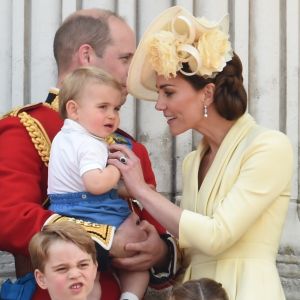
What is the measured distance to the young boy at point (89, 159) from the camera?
4.23 metres

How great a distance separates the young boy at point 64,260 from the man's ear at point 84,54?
0.84 metres

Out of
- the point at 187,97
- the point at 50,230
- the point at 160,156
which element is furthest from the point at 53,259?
the point at 160,156

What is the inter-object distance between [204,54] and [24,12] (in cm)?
130

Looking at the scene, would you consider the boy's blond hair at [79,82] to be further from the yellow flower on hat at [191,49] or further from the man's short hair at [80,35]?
the man's short hair at [80,35]

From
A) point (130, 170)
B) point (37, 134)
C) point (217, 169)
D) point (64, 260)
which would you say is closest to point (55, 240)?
point (64, 260)

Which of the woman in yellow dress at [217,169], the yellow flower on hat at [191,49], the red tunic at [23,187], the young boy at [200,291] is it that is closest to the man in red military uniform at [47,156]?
the red tunic at [23,187]

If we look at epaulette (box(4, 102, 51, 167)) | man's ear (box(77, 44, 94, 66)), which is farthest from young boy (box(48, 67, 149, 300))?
man's ear (box(77, 44, 94, 66))

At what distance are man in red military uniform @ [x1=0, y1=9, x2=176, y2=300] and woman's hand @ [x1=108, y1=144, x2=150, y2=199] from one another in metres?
0.13

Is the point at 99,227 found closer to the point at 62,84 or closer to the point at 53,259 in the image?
the point at 53,259

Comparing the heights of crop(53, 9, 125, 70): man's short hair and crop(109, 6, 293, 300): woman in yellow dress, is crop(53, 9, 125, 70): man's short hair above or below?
above

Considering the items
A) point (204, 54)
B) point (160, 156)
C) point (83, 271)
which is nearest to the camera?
point (83, 271)

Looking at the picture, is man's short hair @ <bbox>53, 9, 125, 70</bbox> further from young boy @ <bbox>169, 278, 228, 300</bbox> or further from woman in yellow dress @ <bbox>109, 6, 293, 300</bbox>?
young boy @ <bbox>169, 278, 228, 300</bbox>

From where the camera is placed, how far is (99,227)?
13.8ft

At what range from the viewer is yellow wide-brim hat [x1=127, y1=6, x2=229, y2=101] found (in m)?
4.34
